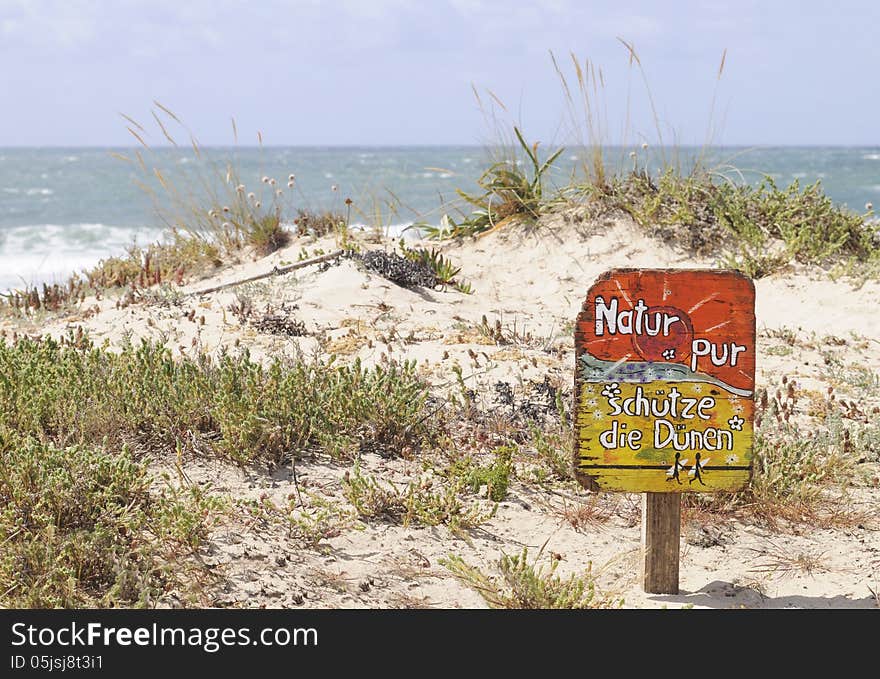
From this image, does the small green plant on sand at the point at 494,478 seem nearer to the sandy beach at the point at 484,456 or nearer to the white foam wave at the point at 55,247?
the sandy beach at the point at 484,456

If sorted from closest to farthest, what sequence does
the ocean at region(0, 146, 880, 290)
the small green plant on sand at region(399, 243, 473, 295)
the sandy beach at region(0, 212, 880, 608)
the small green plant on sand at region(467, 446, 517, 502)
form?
the sandy beach at region(0, 212, 880, 608) < the small green plant on sand at region(467, 446, 517, 502) < the small green plant on sand at region(399, 243, 473, 295) < the ocean at region(0, 146, 880, 290)

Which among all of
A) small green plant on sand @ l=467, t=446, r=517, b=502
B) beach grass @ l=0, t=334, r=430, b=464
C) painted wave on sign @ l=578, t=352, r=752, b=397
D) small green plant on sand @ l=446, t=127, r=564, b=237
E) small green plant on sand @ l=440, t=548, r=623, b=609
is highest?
small green plant on sand @ l=446, t=127, r=564, b=237

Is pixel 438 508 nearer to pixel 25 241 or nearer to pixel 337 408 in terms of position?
pixel 337 408

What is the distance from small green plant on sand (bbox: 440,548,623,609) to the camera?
10.6 ft

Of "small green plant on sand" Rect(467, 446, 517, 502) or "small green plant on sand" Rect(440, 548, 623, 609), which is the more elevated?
"small green plant on sand" Rect(467, 446, 517, 502)

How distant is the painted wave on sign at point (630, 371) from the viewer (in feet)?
10.8

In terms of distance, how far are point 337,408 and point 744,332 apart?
2146 millimetres

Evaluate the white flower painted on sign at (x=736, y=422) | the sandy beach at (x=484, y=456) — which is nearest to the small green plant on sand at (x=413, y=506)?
the sandy beach at (x=484, y=456)

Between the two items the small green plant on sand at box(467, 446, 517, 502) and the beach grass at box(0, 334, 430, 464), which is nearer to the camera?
the small green plant on sand at box(467, 446, 517, 502)

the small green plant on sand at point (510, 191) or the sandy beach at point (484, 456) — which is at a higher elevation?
the small green plant on sand at point (510, 191)

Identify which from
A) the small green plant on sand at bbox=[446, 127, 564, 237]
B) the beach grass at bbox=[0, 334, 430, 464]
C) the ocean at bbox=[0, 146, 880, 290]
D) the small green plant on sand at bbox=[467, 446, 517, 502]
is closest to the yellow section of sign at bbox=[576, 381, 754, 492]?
the small green plant on sand at bbox=[467, 446, 517, 502]

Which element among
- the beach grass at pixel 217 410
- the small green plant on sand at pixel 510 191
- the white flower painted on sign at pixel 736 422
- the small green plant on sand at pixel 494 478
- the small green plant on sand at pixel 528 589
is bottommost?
the small green plant on sand at pixel 528 589

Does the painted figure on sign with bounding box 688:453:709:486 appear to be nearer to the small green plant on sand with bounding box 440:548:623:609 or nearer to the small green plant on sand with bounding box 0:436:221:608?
the small green plant on sand with bounding box 440:548:623:609

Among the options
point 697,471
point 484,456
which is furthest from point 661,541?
point 484,456
